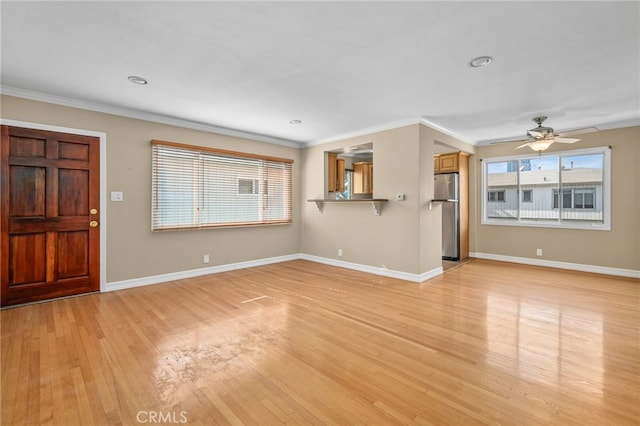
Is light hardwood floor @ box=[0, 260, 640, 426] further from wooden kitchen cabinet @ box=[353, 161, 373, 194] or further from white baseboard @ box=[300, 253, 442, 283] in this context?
wooden kitchen cabinet @ box=[353, 161, 373, 194]

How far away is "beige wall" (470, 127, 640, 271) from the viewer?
4.77 metres

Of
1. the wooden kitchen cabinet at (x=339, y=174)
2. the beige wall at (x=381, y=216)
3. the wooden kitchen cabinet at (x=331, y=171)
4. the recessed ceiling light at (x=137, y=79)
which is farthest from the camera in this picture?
the wooden kitchen cabinet at (x=339, y=174)

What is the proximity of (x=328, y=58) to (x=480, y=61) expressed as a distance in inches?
56.5

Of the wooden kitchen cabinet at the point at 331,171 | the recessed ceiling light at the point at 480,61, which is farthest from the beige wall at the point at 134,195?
the recessed ceiling light at the point at 480,61

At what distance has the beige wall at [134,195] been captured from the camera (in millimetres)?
3729

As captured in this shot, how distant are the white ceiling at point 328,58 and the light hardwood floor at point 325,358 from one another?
2.57 m

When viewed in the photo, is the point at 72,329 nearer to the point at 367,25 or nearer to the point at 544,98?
the point at 367,25

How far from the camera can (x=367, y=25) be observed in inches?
86.0

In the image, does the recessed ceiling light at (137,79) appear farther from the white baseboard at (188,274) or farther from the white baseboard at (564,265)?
the white baseboard at (564,265)

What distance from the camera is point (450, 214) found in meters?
6.27

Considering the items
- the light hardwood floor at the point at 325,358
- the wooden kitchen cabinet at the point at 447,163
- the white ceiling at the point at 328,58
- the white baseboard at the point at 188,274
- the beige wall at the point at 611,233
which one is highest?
the white ceiling at the point at 328,58

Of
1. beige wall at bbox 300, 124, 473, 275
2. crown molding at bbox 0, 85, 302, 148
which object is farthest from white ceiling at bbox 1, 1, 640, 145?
beige wall at bbox 300, 124, 473, 275

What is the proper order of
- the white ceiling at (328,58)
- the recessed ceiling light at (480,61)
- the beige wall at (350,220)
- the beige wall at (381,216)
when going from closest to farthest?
the white ceiling at (328,58) < the recessed ceiling light at (480,61) < the beige wall at (350,220) < the beige wall at (381,216)

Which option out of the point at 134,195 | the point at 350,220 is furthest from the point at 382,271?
the point at 134,195
